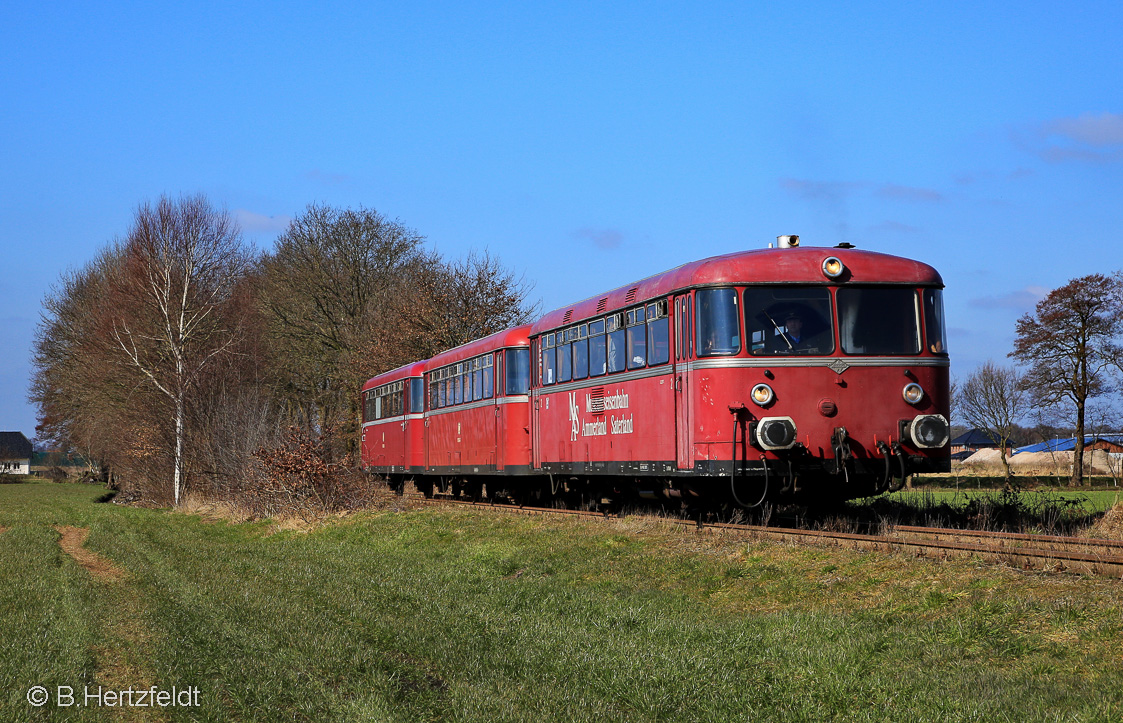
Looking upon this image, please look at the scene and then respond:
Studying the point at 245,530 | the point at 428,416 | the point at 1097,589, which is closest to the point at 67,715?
the point at 1097,589

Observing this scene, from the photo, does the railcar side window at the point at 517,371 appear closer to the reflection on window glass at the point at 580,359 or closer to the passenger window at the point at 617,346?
the reflection on window glass at the point at 580,359

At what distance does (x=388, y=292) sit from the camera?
47844 millimetres

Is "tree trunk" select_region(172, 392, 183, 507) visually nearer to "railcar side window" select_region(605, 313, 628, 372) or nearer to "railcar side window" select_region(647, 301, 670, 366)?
"railcar side window" select_region(605, 313, 628, 372)

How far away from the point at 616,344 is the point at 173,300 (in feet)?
80.1

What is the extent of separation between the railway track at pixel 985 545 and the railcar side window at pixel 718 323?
2.27 m

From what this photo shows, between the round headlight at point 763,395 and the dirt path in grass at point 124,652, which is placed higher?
the round headlight at point 763,395

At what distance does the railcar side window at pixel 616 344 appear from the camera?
53.3ft

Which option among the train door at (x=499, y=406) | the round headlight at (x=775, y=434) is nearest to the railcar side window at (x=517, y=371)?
the train door at (x=499, y=406)

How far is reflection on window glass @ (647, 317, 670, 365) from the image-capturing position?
1470 centimetres

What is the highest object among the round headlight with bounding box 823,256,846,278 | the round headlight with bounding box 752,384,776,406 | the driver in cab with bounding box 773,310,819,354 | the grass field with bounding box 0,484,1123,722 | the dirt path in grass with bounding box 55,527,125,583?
the round headlight with bounding box 823,256,846,278

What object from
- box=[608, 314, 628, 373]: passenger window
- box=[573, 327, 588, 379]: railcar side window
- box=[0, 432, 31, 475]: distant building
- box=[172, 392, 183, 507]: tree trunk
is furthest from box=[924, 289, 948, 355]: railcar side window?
box=[0, 432, 31, 475]: distant building

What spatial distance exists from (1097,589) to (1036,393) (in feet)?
136

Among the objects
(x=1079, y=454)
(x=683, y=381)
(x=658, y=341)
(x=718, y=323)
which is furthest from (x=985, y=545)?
(x=1079, y=454)

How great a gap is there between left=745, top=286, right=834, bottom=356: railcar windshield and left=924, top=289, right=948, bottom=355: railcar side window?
1.29 m
